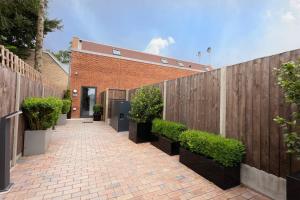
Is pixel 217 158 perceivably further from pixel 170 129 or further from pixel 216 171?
pixel 170 129

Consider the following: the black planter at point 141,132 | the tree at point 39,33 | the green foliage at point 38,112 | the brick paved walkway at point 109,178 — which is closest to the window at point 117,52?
the tree at point 39,33

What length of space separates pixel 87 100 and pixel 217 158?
12481 mm

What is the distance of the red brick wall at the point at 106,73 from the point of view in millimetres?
13375

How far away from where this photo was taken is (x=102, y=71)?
14.3m

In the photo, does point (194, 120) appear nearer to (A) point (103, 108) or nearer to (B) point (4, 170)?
(B) point (4, 170)

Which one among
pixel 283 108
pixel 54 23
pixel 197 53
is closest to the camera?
pixel 283 108

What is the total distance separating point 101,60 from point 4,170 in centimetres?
1269

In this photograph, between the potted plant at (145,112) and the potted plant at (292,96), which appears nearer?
the potted plant at (292,96)

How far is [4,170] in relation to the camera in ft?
8.48

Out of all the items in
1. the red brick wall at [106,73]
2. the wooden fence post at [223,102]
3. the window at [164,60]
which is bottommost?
the wooden fence post at [223,102]

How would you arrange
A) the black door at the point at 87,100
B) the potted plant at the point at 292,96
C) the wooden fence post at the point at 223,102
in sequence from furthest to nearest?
1. the black door at the point at 87,100
2. the wooden fence post at the point at 223,102
3. the potted plant at the point at 292,96

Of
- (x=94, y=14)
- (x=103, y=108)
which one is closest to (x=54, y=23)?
(x=94, y=14)

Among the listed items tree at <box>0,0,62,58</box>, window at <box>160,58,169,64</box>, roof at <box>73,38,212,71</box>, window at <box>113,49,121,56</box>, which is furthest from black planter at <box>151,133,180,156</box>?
window at <box>160,58,169,64</box>

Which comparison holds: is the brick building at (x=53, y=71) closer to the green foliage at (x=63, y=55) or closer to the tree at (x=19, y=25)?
the tree at (x=19, y=25)
